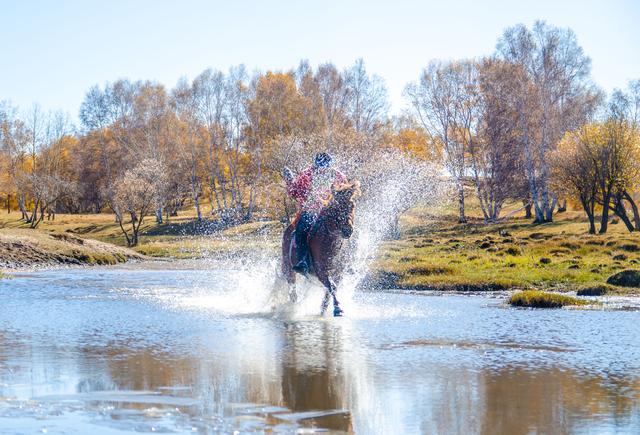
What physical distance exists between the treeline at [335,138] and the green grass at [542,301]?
102ft

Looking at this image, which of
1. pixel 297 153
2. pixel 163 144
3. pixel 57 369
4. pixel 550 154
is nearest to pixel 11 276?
pixel 57 369

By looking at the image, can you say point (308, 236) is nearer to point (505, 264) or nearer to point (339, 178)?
point (339, 178)

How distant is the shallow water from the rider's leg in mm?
1137

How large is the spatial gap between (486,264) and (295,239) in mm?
14331

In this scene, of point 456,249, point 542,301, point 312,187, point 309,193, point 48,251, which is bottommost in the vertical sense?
point 542,301

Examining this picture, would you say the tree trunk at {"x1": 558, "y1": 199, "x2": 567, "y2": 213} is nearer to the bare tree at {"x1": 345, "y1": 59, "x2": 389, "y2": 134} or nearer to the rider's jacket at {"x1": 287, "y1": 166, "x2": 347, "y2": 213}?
the bare tree at {"x1": 345, "y1": 59, "x2": 389, "y2": 134}

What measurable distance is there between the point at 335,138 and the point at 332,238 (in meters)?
49.5

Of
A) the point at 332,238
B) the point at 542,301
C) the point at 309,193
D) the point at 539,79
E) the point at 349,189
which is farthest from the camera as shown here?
the point at 539,79

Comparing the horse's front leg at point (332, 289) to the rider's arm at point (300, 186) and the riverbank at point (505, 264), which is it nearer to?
the rider's arm at point (300, 186)

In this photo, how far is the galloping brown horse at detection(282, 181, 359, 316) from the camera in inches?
695

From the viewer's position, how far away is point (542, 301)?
2023 centimetres

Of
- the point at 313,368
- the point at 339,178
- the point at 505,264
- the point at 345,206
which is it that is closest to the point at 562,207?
the point at 505,264

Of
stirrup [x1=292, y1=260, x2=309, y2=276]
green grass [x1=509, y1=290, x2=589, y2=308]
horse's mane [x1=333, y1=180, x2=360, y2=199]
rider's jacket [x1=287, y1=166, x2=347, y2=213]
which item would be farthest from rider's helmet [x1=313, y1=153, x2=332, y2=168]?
green grass [x1=509, y1=290, x2=589, y2=308]

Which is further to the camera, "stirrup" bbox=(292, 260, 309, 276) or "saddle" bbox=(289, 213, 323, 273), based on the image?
"stirrup" bbox=(292, 260, 309, 276)
